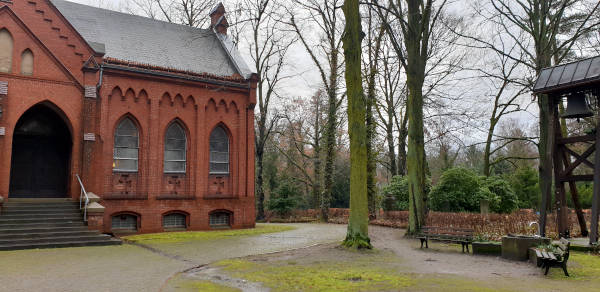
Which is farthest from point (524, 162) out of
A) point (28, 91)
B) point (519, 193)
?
point (28, 91)

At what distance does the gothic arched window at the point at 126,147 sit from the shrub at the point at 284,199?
472 inches

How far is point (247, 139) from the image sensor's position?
2230 cm

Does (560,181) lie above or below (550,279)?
above

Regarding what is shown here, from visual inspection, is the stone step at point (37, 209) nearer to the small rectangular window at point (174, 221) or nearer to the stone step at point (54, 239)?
the stone step at point (54, 239)

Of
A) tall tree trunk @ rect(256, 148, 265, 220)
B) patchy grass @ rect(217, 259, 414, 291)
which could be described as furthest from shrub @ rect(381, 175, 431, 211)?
patchy grass @ rect(217, 259, 414, 291)

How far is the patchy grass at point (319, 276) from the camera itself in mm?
8305

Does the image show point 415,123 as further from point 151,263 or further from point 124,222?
point 124,222

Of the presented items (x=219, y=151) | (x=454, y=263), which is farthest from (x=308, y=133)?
(x=454, y=263)

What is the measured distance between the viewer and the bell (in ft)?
46.6

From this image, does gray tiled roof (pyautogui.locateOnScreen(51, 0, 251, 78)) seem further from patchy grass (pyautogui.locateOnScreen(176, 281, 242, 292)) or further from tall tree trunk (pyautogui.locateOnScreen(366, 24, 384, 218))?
patchy grass (pyautogui.locateOnScreen(176, 281, 242, 292))

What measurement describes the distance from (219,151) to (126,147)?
170 inches

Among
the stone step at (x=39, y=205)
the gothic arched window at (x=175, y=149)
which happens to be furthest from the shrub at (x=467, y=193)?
the stone step at (x=39, y=205)

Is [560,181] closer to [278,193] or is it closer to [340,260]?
[340,260]

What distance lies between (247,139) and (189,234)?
19.3 feet
